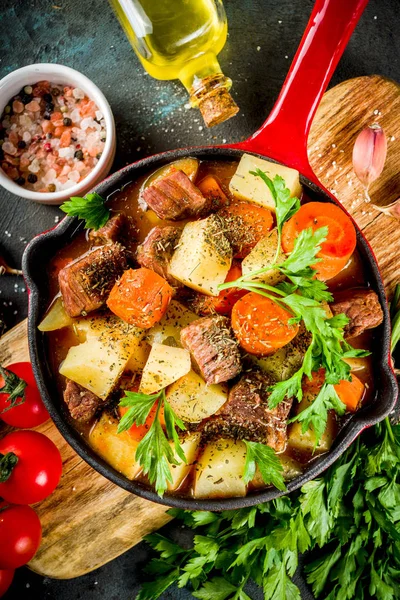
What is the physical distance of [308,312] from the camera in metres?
2.27

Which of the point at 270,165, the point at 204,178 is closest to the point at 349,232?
the point at 270,165

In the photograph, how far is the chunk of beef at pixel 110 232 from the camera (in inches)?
103

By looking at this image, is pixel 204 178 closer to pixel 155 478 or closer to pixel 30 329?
pixel 30 329

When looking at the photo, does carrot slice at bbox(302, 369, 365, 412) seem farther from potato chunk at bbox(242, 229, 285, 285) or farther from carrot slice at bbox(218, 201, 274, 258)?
carrot slice at bbox(218, 201, 274, 258)

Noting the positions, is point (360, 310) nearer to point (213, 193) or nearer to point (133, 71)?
point (213, 193)

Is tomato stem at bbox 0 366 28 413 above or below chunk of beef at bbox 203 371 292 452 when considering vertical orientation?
above

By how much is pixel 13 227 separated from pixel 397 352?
88.9 inches

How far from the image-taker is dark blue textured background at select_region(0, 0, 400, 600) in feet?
11.2

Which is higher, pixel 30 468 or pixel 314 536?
pixel 30 468

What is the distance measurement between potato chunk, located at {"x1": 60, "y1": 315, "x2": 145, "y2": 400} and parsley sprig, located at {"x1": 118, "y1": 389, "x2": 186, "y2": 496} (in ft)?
0.65

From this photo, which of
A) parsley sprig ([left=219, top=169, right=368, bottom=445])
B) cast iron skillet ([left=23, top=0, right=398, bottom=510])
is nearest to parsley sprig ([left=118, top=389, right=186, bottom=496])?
cast iron skillet ([left=23, top=0, right=398, bottom=510])

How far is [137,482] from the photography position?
104 inches

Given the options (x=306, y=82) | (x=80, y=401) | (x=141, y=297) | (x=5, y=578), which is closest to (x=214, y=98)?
(x=306, y=82)

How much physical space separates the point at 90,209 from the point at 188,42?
107cm
